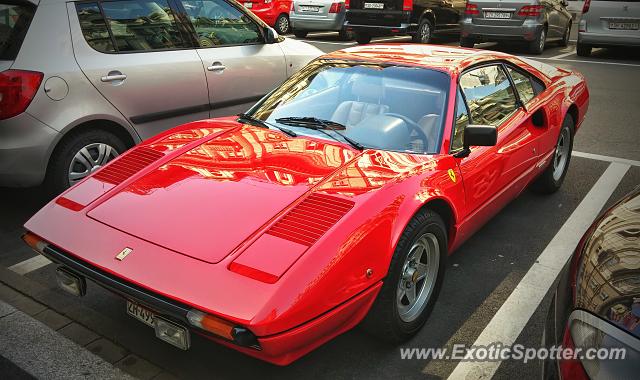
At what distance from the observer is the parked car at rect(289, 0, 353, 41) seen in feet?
48.2

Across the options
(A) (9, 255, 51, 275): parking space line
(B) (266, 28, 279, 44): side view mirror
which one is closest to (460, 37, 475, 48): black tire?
(B) (266, 28, 279, 44): side view mirror

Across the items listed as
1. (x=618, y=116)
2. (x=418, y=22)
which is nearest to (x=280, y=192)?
(x=618, y=116)

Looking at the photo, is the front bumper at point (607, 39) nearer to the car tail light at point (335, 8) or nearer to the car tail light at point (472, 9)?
the car tail light at point (472, 9)

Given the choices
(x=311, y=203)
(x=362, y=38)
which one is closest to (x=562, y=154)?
(x=311, y=203)

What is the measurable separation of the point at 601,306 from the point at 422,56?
Answer: 92.7 inches

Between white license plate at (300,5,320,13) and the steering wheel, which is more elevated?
the steering wheel

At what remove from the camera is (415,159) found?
315 centimetres

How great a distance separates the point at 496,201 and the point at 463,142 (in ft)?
2.06

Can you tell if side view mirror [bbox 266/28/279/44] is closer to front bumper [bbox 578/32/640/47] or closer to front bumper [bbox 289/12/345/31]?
front bumper [bbox 578/32/640/47]

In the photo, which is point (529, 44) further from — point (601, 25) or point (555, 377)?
point (555, 377)

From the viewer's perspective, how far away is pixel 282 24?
1652cm

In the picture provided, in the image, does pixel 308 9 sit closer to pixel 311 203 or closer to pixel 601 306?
pixel 311 203

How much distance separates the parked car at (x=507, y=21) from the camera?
486 inches

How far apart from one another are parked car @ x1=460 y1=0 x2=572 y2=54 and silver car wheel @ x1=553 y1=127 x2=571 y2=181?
8.11 m
